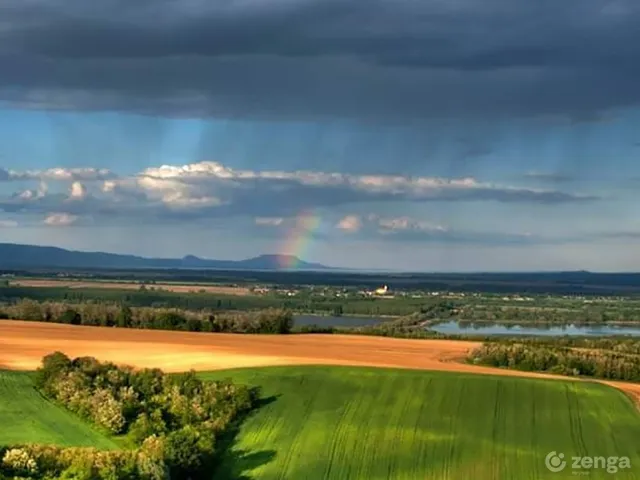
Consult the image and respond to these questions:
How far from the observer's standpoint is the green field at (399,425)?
131ft

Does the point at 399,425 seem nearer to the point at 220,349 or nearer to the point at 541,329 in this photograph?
the point at 220,349

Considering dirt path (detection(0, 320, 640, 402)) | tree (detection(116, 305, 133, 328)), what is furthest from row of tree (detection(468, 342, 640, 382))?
tree (detection(116, 305, 133, 328))

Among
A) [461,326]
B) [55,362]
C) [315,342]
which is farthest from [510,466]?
[461,326]

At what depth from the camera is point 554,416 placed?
47.5 meters

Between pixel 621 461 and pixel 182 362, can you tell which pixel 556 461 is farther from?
pixel 182 362

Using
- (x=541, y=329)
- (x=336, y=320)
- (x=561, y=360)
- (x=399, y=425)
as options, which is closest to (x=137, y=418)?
(x=399, y=425)

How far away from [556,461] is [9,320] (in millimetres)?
59780

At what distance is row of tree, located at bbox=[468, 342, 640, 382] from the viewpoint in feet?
204

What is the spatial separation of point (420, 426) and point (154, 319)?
1794 inches

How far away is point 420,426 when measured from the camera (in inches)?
1775

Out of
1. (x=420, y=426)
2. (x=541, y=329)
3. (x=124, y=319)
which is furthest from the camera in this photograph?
(x=541, y=329)

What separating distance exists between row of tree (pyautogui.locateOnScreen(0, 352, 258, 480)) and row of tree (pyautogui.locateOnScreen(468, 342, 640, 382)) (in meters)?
22.8

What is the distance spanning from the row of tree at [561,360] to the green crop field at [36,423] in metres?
31.2

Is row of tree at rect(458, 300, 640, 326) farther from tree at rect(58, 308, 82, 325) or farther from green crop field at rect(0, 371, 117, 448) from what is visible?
green crop field at rect(0, 371, 117, 448)
